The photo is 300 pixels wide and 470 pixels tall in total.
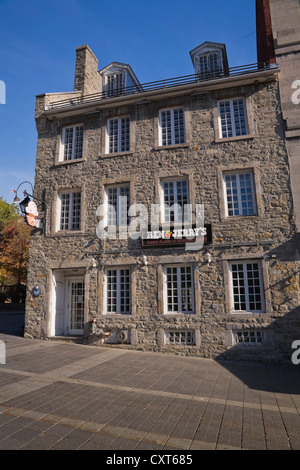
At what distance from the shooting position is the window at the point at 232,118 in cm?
1151

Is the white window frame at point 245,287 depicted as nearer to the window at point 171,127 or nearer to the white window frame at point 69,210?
the window at point 171,127

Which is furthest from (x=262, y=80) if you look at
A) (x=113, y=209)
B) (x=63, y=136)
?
(x=63, y=136)

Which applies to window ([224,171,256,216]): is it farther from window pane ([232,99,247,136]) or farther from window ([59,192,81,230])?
window ([59,192,81,230])

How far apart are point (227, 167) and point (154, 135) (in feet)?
11.2

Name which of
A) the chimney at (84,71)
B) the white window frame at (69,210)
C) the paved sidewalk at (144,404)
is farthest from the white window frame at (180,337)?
the chimney at (84,71)

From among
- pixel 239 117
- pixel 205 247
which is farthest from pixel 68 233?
pixel 239 117

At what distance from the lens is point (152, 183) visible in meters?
11.8

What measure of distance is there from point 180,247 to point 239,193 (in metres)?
3.10

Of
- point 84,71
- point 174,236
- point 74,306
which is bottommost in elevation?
point 74,306

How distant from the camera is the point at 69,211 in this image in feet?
42.7

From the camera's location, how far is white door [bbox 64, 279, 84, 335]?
1255 cm

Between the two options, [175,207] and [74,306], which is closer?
[175,207]

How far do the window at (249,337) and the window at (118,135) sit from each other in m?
8.79

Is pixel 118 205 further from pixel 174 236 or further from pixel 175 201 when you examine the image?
pixel 174 236
